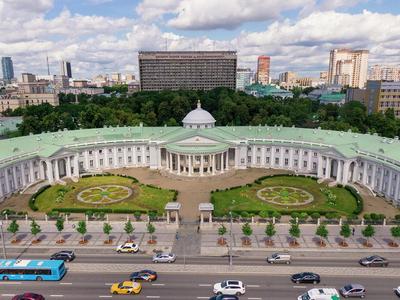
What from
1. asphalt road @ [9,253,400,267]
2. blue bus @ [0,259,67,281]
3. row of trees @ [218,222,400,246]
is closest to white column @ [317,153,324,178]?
row of trees @ [218,222,400,246]

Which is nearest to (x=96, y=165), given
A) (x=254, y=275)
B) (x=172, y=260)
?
(x=172, y=260)

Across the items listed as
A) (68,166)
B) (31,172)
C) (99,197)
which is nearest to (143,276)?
(99,197)

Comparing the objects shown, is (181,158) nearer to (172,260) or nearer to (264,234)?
(264,234)

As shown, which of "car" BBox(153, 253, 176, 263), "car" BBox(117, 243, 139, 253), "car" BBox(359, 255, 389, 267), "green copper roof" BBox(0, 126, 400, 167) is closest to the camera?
"car" BBox(359, 255, 389, 267)

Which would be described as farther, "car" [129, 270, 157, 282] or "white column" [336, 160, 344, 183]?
"white column" [336, 160, 344, 183]

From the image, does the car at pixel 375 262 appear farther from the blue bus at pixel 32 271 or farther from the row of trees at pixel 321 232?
the blue bus at pixel 32 271

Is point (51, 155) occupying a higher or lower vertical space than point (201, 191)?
higher

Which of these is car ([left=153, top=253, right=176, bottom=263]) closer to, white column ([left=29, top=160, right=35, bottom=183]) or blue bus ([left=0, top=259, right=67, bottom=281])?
blue bus ([left=0, top=259, right=67, bottom=281])
